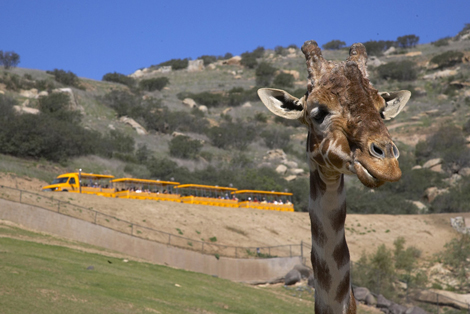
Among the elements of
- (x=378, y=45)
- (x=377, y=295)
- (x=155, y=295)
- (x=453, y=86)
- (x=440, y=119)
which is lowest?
(x=377, y=295)

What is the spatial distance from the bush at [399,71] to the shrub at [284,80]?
66.1 ft

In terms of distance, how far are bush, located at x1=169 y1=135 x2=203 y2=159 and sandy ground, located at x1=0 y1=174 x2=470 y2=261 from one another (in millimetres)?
26938

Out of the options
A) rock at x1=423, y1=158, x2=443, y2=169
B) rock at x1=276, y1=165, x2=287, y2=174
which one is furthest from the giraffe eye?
rock at x1=423, y1=158, x2=443, y2=169

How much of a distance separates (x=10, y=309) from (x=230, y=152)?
72.8 metres

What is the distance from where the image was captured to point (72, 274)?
1962 centimetres

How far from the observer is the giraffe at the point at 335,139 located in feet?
11.4

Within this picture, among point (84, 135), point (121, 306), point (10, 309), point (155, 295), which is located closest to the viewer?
point (10, 309)

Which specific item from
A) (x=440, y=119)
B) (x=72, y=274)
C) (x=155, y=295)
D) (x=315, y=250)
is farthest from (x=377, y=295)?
(x=440, y=119)

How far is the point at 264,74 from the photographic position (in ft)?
456

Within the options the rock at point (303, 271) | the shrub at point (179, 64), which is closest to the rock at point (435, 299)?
the rock at point (303, 271)

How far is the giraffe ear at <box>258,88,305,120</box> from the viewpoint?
4.21 metres

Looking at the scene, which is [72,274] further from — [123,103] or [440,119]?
[440,119]

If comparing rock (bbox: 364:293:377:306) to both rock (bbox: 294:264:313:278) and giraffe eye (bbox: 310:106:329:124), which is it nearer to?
rock (bbox: 294:264:313:278)

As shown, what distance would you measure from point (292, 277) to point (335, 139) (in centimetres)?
2975
